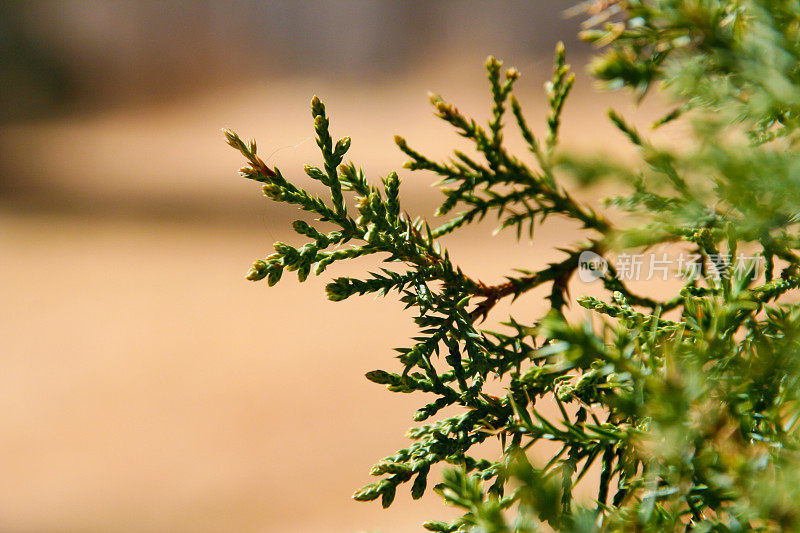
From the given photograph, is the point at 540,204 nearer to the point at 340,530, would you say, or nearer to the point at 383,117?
the point at 340,530

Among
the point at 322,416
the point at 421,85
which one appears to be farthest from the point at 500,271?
the point at 421,85

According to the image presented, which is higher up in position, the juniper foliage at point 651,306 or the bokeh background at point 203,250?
the bokeh background at point 203,250

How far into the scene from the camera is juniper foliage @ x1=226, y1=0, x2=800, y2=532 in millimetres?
252

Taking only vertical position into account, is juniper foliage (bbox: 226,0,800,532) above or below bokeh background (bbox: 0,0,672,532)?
below

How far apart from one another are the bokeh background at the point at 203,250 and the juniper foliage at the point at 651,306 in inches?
2.8

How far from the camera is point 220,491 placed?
1834mm

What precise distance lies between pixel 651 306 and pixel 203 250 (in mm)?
2509

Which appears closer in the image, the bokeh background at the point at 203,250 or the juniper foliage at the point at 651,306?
the juniper foliage at the point at 651,306

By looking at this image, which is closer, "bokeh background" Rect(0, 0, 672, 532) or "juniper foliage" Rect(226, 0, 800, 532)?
"juniper foliage" Rect(226, 0, 800, 532)

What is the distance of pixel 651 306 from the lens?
0.49 metres

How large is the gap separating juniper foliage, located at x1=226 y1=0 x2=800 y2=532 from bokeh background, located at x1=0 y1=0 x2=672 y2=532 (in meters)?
0.07

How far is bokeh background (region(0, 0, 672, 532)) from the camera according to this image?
6.16 ft

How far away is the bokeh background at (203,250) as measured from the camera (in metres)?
1.88

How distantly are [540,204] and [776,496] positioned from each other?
272 millimetres
